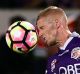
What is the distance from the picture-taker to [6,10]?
393 inches

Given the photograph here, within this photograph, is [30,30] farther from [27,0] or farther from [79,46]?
[27,0]

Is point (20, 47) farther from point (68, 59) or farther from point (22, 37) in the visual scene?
point (68, 59)

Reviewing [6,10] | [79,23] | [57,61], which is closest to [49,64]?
[57,61]

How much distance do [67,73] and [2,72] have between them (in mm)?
3324

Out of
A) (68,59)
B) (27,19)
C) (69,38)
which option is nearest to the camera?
(68,59)

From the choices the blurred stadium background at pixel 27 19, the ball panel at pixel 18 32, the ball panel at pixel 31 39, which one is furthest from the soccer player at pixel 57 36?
A: the blurred stadium background at pixel 27 19

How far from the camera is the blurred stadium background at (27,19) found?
27.4 feet

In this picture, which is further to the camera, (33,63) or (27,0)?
(27,0)

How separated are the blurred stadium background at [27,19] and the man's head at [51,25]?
210cm

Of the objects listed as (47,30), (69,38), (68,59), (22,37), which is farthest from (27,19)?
(68,59)

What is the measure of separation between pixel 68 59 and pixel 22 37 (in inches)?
29.7

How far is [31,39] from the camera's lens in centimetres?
583

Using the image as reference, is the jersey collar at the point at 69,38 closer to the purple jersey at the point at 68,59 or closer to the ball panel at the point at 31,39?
the purple jersey at the point at 68,59

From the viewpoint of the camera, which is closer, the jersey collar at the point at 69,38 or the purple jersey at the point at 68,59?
the purple jersey at the point at 68,59
